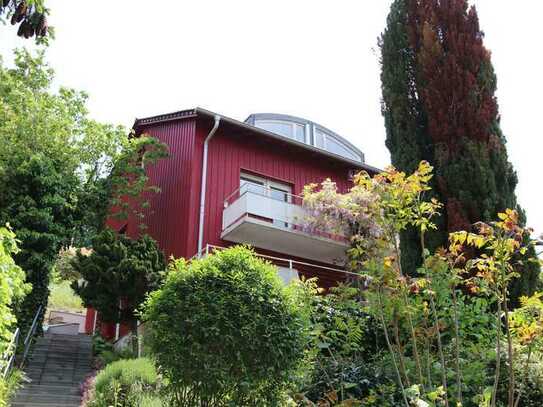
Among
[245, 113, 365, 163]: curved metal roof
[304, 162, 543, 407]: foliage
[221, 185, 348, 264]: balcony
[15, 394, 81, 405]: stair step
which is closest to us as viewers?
[304, 162, 543, 407]: foliage

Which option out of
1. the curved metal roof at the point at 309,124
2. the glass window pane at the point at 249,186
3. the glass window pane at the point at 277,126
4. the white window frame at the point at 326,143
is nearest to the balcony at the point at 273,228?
the glass window pane at the point at 249,186

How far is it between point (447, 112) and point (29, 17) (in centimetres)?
892

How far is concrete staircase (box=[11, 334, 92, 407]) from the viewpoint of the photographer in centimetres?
920

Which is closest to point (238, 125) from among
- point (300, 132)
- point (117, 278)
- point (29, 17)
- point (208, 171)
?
point (208, 171)

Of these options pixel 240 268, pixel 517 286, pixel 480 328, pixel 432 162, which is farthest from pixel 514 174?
pixel 240 268

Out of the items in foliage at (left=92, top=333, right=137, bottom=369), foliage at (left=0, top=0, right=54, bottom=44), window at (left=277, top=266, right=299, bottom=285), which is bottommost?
foliage at (left=92, top=333, right=137, bottom=369)

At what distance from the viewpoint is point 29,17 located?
5109 millimetres

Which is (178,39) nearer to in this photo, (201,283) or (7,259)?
(201,283)

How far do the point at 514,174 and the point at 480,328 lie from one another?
5309mm

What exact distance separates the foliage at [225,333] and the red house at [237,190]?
7389mm

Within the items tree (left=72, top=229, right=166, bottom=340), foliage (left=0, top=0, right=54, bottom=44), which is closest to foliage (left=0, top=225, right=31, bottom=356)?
foliage (left=0, top=0, right=54, bottom=44)

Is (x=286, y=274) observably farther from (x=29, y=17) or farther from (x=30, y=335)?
(x=29, y=17)

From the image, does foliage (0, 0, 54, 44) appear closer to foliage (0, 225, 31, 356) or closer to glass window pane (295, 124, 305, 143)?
foliage (0, 225, 31, 356)

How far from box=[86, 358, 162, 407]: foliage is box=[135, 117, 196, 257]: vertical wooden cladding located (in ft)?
19.3
